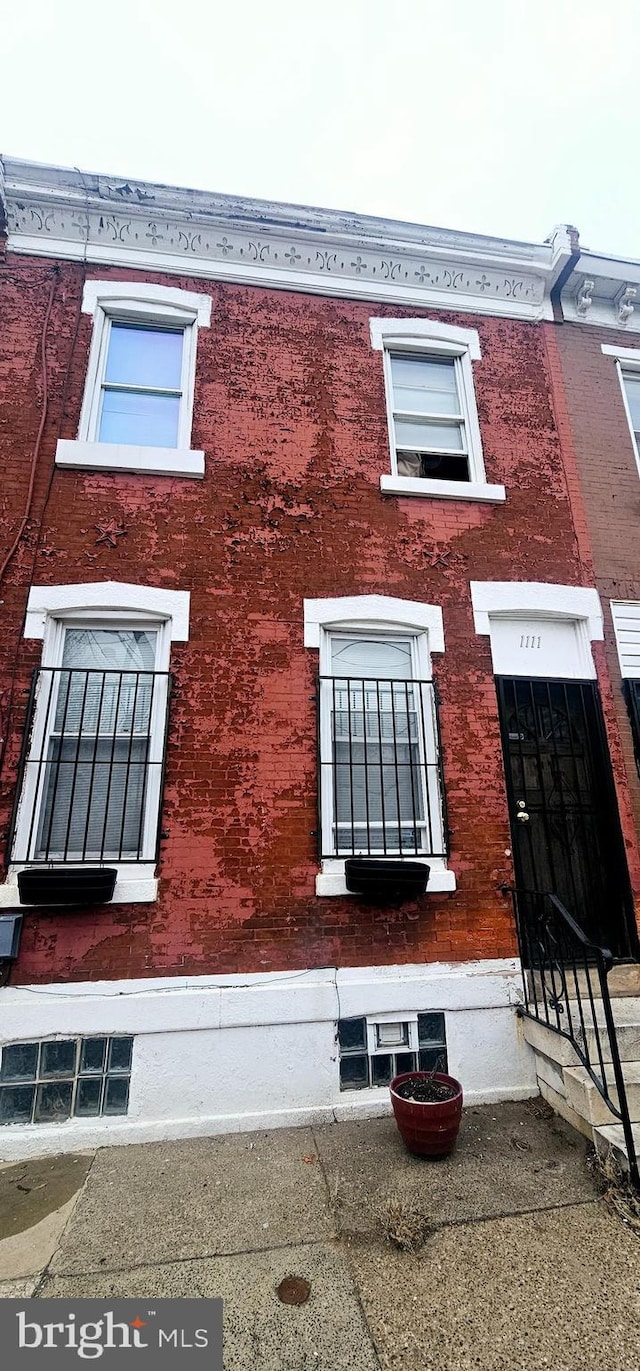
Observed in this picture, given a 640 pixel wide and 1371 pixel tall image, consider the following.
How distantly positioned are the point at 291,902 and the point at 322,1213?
6.12ft

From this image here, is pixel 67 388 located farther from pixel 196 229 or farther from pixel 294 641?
pixel 294 641

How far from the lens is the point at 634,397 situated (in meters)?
7.16

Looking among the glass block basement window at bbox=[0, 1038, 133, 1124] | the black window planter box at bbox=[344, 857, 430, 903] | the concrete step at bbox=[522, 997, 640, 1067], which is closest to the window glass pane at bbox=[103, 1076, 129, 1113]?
the glass block basement window at bbox=[0, 1038, 133, 1124]

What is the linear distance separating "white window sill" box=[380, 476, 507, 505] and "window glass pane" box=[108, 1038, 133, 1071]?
4973 millimetres

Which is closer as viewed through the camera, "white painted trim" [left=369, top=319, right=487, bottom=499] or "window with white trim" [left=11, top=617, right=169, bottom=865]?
"window with white trim" [left=11, top=617, right=169, bottom=865]

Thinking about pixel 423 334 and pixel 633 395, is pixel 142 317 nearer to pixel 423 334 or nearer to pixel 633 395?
pixel 423 334

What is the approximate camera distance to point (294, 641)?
211 inches

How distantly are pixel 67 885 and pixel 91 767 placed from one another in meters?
0.98

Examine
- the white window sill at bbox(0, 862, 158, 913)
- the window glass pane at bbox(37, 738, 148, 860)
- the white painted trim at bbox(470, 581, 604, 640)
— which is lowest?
the white window sill at bbox(0, 862, 158, 913)

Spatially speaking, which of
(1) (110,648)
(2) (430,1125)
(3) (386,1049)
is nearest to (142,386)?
(1) (110,648)

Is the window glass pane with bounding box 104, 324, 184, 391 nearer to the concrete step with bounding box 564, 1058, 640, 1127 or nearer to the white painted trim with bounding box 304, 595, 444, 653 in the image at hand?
the white painted trim with bounding box 304, 595, 444, 653

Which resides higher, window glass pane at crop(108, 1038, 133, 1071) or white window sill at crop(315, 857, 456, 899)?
white window sill at crop(315, 857, 456, 899)

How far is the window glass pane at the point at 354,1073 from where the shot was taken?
4446 mm

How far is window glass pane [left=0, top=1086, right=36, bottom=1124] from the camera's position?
409 centimetres
